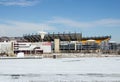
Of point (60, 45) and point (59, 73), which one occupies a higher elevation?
point (60, 45)

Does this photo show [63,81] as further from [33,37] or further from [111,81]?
[33,37]

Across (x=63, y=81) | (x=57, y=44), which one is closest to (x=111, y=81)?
(x=63, y=81)

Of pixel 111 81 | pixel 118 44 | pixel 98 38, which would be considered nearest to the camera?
pixel 111 81

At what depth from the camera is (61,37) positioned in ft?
573

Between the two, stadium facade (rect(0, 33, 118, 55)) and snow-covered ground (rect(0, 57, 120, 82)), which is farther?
stadium facade (rect(0, 33, 118, 55))

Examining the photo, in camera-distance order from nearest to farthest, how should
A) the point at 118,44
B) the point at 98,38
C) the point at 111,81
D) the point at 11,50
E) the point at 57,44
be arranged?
the point at 111,81 → the point at 11,50 → the point at 57,44 → the point at 98,38 → the point at 118,44

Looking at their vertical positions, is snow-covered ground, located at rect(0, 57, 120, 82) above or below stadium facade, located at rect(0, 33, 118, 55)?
below

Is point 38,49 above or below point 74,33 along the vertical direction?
below

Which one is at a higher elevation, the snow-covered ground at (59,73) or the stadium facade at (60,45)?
the stadium facade at (60,45)

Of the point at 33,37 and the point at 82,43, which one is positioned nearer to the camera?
the point at 82,43

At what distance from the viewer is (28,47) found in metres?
144

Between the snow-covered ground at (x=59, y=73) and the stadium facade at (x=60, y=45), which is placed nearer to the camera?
the snow-covered ground at (x=59, y=73)

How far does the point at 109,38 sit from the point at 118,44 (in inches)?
590

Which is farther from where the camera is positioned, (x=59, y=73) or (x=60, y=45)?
(x=60, y=45)
